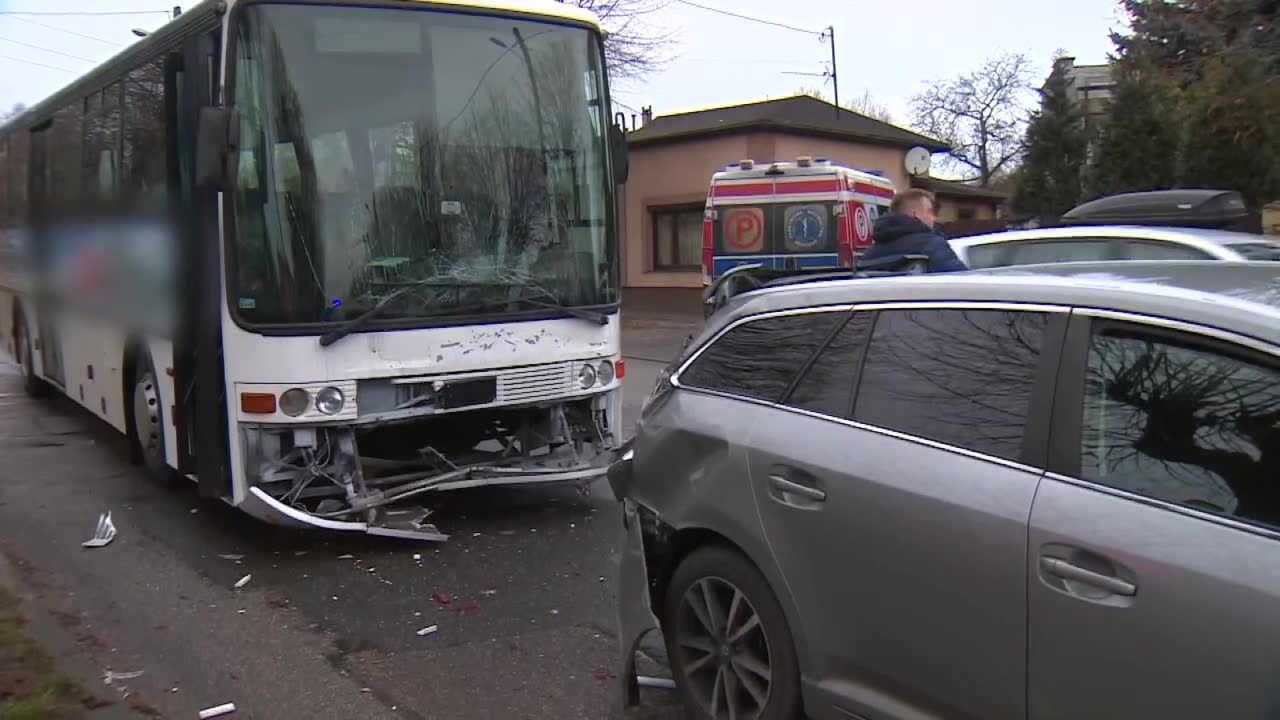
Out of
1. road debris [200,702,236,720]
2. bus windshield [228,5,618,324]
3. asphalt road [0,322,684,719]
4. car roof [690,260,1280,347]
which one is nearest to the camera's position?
car roof [690,260,1280,347]

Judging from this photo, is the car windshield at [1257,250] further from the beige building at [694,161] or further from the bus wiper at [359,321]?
the beige building at [694,161]

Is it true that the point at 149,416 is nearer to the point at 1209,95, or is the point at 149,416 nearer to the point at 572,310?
the point at 572,310

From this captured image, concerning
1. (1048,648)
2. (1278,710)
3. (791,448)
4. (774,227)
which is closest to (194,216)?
(791,448)

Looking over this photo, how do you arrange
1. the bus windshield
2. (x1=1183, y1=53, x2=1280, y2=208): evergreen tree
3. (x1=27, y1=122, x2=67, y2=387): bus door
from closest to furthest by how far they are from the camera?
1. the bus windshield
2. (x1=27, y1=122, x2=67, y2=387): bus door
3. (x1=1183, y1=53, x2=1280, y2=208): evergreen tree

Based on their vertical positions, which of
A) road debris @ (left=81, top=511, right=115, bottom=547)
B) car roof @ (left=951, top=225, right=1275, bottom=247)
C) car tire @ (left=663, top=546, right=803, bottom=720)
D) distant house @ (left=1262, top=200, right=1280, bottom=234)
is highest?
distant house @ (left=1262, top=200, right=1280, bottom=234)

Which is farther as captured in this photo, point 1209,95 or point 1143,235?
point 1209,95

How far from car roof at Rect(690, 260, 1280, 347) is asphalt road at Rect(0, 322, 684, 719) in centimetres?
184

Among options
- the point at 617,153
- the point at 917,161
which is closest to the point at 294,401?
the point at 617,153

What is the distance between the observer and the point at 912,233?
6.46 m

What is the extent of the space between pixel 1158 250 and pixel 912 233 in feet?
5.55

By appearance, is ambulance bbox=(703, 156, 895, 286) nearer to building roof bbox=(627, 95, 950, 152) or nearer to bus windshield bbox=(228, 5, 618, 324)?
building roof bbox=(627, 95, 950, 152)

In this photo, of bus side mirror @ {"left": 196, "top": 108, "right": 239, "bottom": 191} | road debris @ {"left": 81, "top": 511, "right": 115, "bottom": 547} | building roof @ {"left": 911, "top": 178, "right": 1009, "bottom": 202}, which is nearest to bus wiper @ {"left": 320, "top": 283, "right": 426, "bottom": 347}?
bus side mirror @ {"left": 196, "top": 108, "right": 239, "bottom": 191}

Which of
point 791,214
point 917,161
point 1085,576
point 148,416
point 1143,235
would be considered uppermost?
point 917,161

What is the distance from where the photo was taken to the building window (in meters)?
24.2
